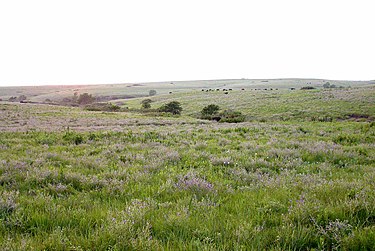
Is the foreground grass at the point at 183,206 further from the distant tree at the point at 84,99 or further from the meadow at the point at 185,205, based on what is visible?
the distant tree at the point at 84,99

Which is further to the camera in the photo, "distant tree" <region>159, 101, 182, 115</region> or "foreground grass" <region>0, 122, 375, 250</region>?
"distant tree" <region>159, 101, 182, 115</region>

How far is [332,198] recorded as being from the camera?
15.8ft

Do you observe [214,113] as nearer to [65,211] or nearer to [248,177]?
[248,177]

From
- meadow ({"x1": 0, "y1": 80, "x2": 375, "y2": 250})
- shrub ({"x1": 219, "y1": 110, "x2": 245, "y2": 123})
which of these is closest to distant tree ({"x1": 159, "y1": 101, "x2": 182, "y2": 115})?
shrub ({"x1": 219, "y1": 110, "x2": 245, "y2": 123})

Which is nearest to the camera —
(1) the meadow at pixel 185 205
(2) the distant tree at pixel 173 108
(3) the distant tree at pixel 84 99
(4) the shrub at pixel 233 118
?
(1) the meadow at pixel 185 205

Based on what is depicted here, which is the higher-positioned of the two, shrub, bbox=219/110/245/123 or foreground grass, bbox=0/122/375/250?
foreground grass, bbox=0/122/375/250

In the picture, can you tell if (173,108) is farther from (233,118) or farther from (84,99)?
(84,99)

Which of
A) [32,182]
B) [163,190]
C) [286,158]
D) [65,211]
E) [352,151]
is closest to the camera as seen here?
[65,211]

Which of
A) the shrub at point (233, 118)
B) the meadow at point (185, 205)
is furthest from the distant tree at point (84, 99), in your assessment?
the meadow at point (185, 205)

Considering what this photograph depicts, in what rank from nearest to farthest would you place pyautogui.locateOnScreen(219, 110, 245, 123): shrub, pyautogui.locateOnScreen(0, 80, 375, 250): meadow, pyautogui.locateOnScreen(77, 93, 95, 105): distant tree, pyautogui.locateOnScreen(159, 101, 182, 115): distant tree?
pyautogui.locateOnScreen(0, 80, 375, 250): meadow, pyautogui.locateOnScreen(219, 110, 245, 123): shrub, pyautogui.locateOnScreen(159, 101, 182, 115): distant tree, pyautogui.locateOnScreen(77, 93, 95, 105): distant tree

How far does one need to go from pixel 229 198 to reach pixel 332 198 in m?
1.95

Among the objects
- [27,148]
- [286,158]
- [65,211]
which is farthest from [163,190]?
[27,148]

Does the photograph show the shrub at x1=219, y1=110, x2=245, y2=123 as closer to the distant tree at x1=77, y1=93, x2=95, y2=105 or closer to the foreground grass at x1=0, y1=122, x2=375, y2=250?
the foreground grass at x1=0, y1=122, x2=375, y2=250

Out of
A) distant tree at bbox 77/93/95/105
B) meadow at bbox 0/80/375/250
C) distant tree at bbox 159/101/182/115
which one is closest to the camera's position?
meadow at bbox 0/80/375/250
